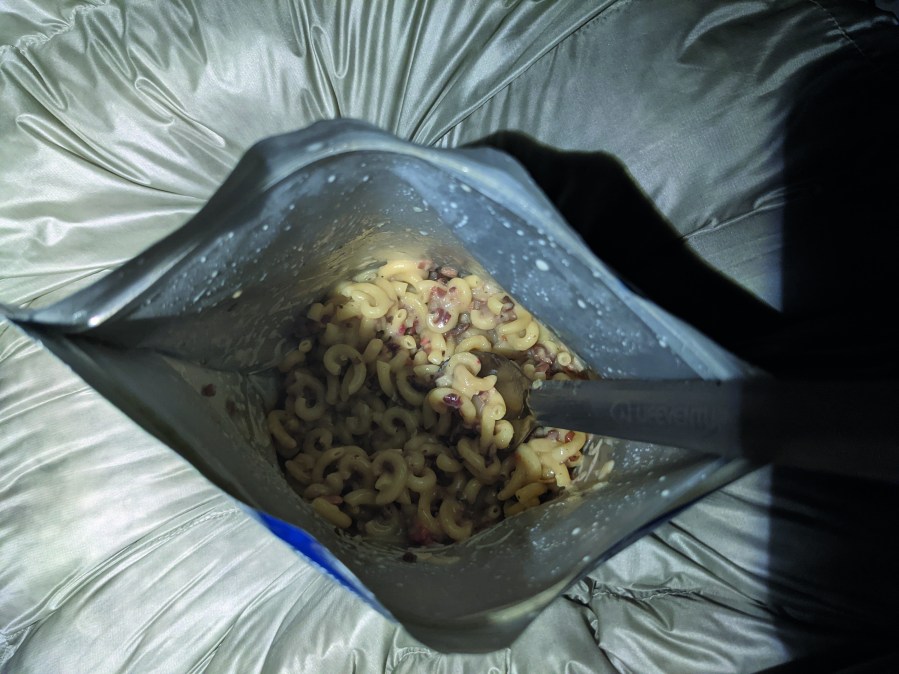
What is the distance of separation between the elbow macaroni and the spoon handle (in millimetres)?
235

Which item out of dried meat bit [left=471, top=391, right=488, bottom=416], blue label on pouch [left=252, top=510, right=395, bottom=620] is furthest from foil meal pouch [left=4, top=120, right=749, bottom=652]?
dried meat bit [left=471, top=391, right=488, bottom=416]

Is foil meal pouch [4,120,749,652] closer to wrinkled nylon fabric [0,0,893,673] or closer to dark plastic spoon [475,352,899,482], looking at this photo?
dark plastic spoon [475,352,899,482]

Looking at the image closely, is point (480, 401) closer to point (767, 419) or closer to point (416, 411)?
point (416, 411)

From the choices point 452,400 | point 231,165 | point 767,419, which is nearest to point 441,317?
point 452,400

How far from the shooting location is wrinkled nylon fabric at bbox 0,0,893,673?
646 mm

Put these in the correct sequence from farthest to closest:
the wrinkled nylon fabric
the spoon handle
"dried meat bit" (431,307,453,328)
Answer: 1. "dried meat bit" (431,307,453,328)
2. the wrinkled nylon fabric
3. the spoon handle

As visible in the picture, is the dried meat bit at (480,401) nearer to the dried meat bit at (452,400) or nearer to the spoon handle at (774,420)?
the dried meat bit at (452,400)

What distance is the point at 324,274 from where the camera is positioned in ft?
2.25

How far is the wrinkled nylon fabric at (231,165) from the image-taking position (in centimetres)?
65

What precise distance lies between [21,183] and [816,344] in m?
0.89

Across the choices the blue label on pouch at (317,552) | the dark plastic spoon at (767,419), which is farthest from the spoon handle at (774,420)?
the blue label on pouch at (317,552)

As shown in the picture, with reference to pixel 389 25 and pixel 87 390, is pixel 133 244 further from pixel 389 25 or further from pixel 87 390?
pixel 389 25

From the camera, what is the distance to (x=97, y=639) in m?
0.67

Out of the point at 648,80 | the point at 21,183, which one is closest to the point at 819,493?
the point at 648,80
